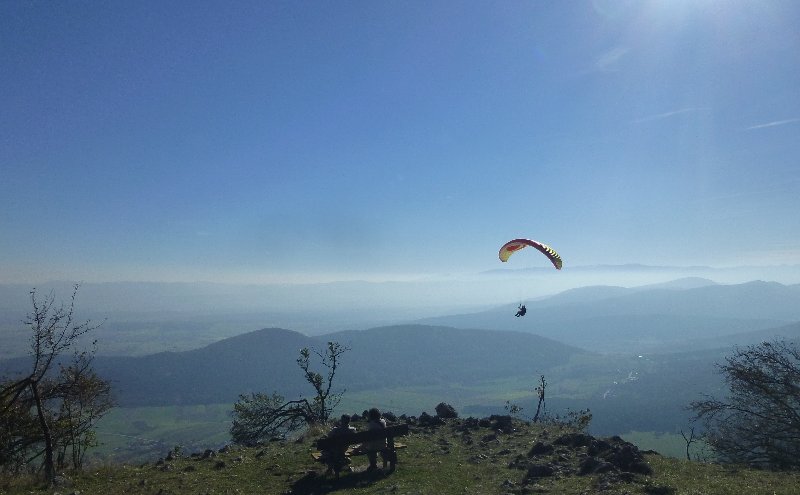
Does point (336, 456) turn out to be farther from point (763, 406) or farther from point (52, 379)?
point (763, 406)

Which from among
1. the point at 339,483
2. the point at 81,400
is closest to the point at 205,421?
the point at 81,400

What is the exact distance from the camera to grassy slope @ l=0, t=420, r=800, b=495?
12.1 metres

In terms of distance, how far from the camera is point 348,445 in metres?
14.0

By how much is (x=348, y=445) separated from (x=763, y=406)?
942 inches

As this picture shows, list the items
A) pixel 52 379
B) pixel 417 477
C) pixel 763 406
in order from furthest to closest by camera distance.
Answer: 1. pixel 763 406
2. pixel 52 379
3. pixel 417 477

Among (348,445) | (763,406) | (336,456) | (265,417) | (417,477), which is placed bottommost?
(265,417)

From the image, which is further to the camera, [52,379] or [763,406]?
[763,406]

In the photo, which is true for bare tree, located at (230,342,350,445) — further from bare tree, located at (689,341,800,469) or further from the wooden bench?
bare tree, located at (689,341,800,469)

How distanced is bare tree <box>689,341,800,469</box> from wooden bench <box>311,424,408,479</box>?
1866 centimetres

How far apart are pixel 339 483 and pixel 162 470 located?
6669 mm

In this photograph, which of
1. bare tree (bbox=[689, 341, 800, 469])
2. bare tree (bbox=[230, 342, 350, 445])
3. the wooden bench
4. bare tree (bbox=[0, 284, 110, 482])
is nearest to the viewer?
the wooden bench

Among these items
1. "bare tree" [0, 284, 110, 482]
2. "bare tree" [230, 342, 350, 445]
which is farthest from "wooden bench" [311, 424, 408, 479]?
"bare tree" [230, 342, 350, 445]

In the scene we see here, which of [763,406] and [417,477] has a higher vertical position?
[417,477]

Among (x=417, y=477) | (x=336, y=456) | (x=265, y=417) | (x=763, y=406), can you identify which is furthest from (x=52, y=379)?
(x=763, y=406)
